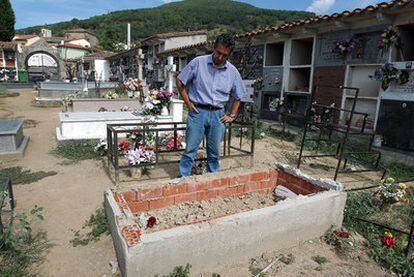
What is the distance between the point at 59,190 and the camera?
4.21 metres

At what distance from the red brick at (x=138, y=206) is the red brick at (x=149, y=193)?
0.05 m

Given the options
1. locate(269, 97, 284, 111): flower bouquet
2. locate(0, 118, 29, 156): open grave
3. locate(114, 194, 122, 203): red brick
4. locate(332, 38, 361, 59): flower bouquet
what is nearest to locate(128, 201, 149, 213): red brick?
locate(114, 194, 122, 203): red brick

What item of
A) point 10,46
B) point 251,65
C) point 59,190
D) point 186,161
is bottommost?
point 59,190

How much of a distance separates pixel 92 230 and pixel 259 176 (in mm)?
1960

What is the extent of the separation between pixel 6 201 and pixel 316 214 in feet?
11.7

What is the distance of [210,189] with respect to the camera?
3.38m

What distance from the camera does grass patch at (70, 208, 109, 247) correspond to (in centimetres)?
291

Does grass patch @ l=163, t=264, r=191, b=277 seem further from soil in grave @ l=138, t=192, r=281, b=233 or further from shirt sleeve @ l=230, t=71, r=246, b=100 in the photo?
shirt sleeve @ l=230, t=71, r=246, b=100

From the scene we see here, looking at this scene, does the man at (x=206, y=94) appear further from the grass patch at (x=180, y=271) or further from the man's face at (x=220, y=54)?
the grass patch at (x=180, y=271)

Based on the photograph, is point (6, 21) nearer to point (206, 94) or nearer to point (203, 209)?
point (206, 94)

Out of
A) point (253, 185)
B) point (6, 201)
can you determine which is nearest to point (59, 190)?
point (6, 201)

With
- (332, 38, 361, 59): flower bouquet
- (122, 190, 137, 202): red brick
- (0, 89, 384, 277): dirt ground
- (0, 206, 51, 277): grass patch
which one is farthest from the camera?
(332, 38, 361, 59): flower bouquet

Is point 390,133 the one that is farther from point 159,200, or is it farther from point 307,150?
point 159,200

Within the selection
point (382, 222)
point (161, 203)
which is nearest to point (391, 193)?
point (382, 222)
